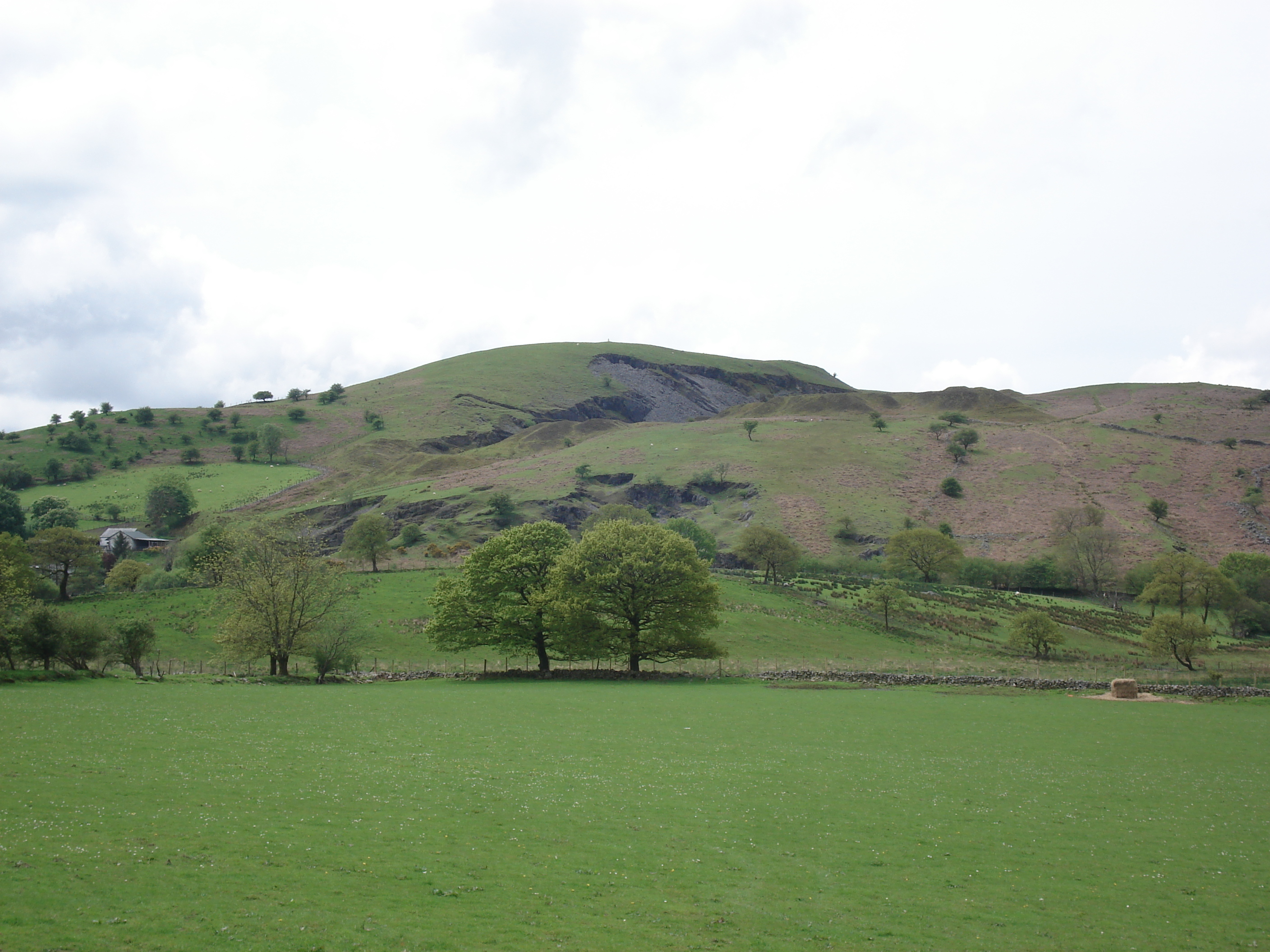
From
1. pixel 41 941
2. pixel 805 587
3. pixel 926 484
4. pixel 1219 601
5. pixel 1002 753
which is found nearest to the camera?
pixel 41 941

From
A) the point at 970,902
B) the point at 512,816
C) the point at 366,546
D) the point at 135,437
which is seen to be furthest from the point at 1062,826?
the point at 135,437

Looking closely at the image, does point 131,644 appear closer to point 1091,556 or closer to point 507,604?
point 507,604

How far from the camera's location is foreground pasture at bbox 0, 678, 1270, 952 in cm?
1090

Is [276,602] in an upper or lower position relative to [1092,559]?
upper

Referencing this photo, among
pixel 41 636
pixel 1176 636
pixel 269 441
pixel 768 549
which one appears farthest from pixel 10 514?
pixel 1176 636

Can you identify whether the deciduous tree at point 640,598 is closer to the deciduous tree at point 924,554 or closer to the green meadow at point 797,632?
the green meadow at point 797,632

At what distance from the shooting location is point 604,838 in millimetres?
15305

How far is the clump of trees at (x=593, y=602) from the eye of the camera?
170 feet

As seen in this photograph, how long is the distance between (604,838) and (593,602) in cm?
3695

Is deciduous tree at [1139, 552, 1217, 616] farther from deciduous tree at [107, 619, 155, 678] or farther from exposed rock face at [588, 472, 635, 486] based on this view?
deciduous tree at [107, 619, 155, 678]

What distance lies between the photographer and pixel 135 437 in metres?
176

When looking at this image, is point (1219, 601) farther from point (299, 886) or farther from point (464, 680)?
point (299, 886)

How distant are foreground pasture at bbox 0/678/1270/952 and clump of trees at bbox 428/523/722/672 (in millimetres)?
22681

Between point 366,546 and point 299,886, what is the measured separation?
78393 mm
